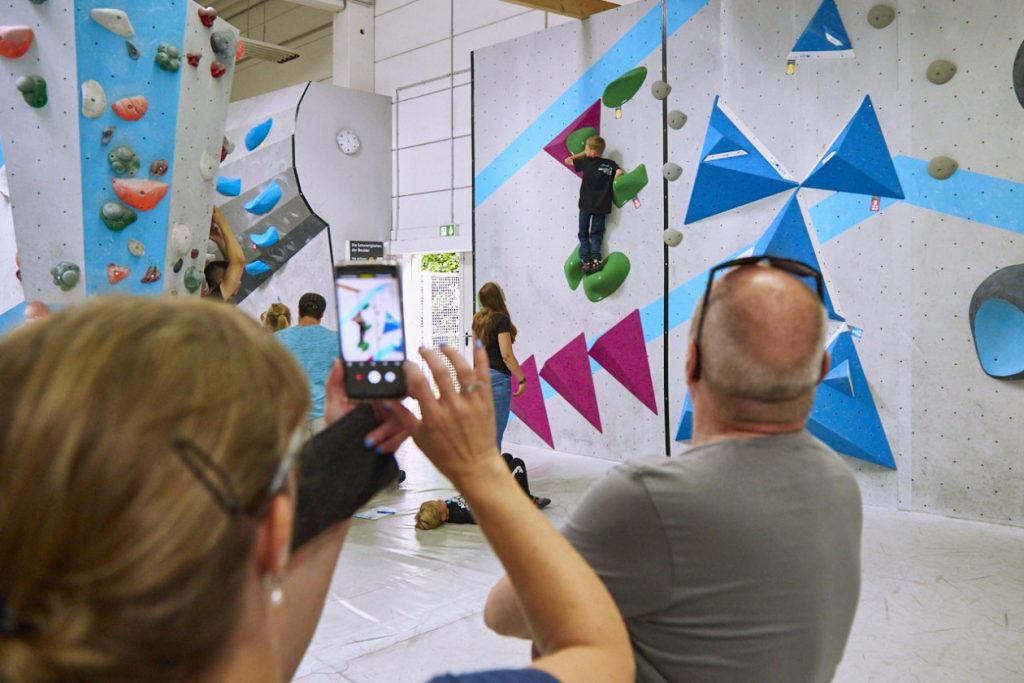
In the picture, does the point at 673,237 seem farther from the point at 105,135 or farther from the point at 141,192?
the point at 105,135

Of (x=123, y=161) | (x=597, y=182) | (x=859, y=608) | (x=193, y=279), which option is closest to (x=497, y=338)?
(x=193, y=279)

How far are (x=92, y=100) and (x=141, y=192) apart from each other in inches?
18.3

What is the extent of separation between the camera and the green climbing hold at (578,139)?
7.03 meters

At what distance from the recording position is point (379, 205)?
422 inches

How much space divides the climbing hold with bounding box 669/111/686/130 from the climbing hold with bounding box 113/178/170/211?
393 centimetres

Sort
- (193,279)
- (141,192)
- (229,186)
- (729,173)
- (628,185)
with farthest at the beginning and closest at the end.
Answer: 1. (229,186)
2. (628,185)
3. (729,173)
4. (193,279)
5. (141,192)

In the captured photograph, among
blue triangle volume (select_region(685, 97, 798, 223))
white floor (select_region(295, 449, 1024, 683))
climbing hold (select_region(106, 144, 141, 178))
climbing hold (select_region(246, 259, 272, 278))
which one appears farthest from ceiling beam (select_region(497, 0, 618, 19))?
climbing hold (select_region(246, 259, 272, 278))

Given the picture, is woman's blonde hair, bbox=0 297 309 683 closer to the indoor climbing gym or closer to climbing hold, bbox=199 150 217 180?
the indoor climbing gym

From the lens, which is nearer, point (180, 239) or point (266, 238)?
point (180, 239)

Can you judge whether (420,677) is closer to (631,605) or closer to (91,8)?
(631,605)

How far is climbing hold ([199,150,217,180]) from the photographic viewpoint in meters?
4.24

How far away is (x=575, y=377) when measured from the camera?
734 centimetres

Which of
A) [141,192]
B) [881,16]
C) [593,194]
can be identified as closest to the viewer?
[141,192]

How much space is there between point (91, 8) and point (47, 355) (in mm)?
3717
